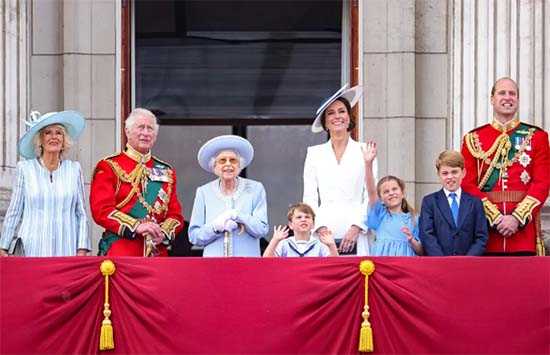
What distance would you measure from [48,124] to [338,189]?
2.14m

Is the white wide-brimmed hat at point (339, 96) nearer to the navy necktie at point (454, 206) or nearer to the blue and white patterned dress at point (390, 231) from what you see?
the blue and white patterned dress at point (390, 231)

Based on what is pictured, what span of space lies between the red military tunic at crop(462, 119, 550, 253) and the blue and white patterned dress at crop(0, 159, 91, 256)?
9.26ft

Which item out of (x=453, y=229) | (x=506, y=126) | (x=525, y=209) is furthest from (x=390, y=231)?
(x=506, y=126)

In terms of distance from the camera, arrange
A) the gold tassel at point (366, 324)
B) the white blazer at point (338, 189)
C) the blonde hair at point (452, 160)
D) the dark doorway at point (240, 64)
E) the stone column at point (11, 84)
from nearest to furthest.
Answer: the gold tassel at point (366, 324), the blonde hair at point (452, 160), the white blazer at point (338, 189), the stone column at point (11, 84), the dark doorway at point (240, 64)

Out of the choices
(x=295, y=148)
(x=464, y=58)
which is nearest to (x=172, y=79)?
(x=295, y=148)

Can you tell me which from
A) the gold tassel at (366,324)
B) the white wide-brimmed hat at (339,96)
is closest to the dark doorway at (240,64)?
the white wide-brimmed hat at (339,96)

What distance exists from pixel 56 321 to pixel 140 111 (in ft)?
5.72

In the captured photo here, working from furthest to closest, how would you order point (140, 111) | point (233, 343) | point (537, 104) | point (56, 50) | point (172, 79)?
point (172, 79) < point (56, 50) < point (537, 104) < point (140, 111) < point (233, 343)

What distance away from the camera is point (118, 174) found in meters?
12.2

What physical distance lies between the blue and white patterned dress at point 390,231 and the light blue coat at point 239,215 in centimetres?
78

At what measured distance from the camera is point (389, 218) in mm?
12164

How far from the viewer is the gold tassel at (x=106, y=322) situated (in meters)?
11.1

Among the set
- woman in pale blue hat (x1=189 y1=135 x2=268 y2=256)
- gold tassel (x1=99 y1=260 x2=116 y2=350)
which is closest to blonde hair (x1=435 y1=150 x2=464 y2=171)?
woman in pale blue hat (x1=189 y1=135 x2=268 y2=256)

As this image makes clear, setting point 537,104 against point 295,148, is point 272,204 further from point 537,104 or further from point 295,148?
point 537,104
